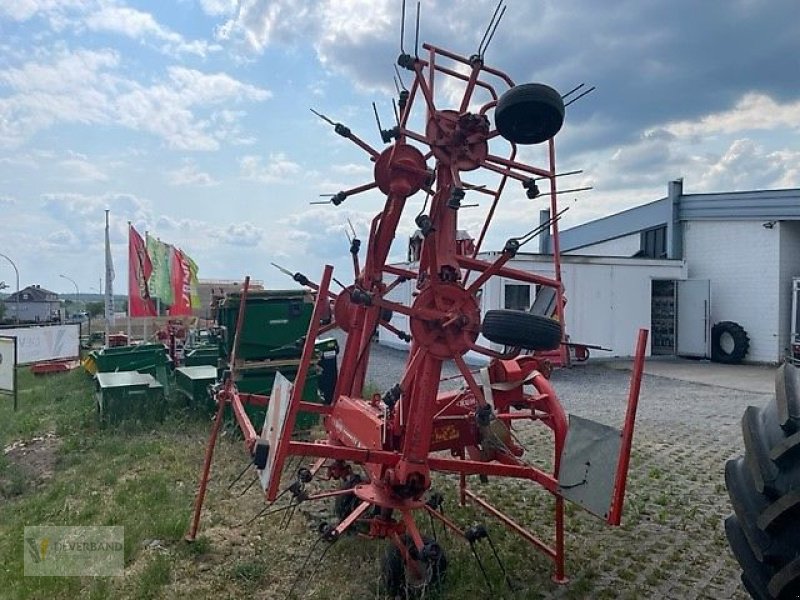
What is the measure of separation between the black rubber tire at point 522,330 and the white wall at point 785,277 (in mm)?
16850

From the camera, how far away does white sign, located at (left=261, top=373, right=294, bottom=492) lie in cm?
338

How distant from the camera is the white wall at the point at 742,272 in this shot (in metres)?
17.7

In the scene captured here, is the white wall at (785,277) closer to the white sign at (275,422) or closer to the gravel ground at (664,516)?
the gravel ground at (664,516)

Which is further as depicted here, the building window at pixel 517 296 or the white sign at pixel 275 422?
the building window at pixel 517 296

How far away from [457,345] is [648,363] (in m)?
15.2

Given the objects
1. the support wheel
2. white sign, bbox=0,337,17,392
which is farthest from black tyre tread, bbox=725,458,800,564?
white sign, bbox=0,337,17,392

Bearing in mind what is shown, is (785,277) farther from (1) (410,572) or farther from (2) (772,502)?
(2) (772,502)

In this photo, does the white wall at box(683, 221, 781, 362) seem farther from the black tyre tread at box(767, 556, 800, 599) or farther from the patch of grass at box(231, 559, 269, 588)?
the black tyre tread at box(767, 556, 800, 599)

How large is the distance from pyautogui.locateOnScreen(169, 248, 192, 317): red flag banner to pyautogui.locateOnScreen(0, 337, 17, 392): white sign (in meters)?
6.15

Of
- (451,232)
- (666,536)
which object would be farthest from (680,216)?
(451,232)

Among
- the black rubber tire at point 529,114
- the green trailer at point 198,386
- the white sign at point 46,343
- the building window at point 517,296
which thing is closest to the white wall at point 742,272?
the building window at point 517,296

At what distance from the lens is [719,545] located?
15.8 ft

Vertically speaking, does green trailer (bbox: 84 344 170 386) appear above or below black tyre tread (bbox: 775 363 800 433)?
below
